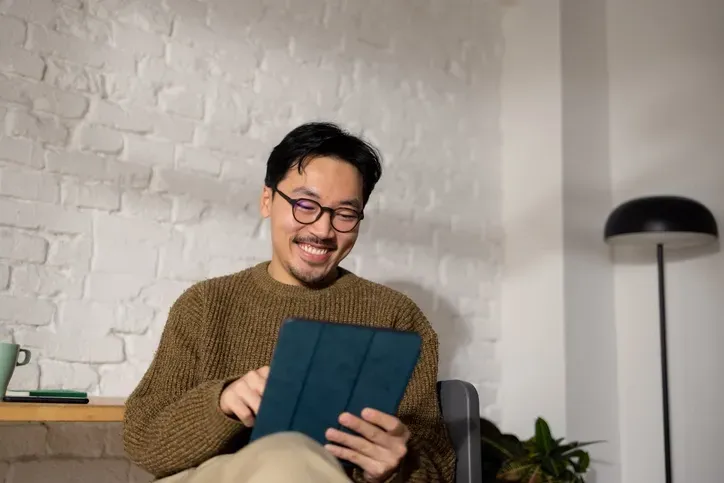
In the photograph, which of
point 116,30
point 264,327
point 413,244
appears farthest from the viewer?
point 413,244

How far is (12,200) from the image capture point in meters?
1.82

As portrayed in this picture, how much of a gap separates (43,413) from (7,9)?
3.27 ft

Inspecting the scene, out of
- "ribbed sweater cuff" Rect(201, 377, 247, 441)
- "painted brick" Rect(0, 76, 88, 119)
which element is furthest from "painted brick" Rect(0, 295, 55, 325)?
"ribbed sweater cuff" Rect(201, 377, 247, 441)

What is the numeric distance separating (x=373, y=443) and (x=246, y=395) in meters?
0.20

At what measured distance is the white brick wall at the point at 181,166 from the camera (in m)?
1.86

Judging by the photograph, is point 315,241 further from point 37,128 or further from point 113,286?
point 37,128

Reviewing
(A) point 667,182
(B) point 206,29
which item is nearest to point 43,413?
(B) point 206,29

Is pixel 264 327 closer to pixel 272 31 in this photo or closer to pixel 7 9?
pixel 7 9

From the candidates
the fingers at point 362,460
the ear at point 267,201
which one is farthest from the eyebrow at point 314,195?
the fingers at point 362,460

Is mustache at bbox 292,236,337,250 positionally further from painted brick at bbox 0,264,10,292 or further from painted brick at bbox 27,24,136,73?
painted brick at bbox 27,24,136,73

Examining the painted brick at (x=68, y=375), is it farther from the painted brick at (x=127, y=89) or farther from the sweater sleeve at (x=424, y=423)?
the sweater sleeve at (x=424, y=423)

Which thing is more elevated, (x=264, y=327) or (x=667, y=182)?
(x=667, y=182)

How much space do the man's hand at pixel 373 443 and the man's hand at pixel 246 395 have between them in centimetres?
11

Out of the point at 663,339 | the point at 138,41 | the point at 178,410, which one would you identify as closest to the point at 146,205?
the point at 138,41
